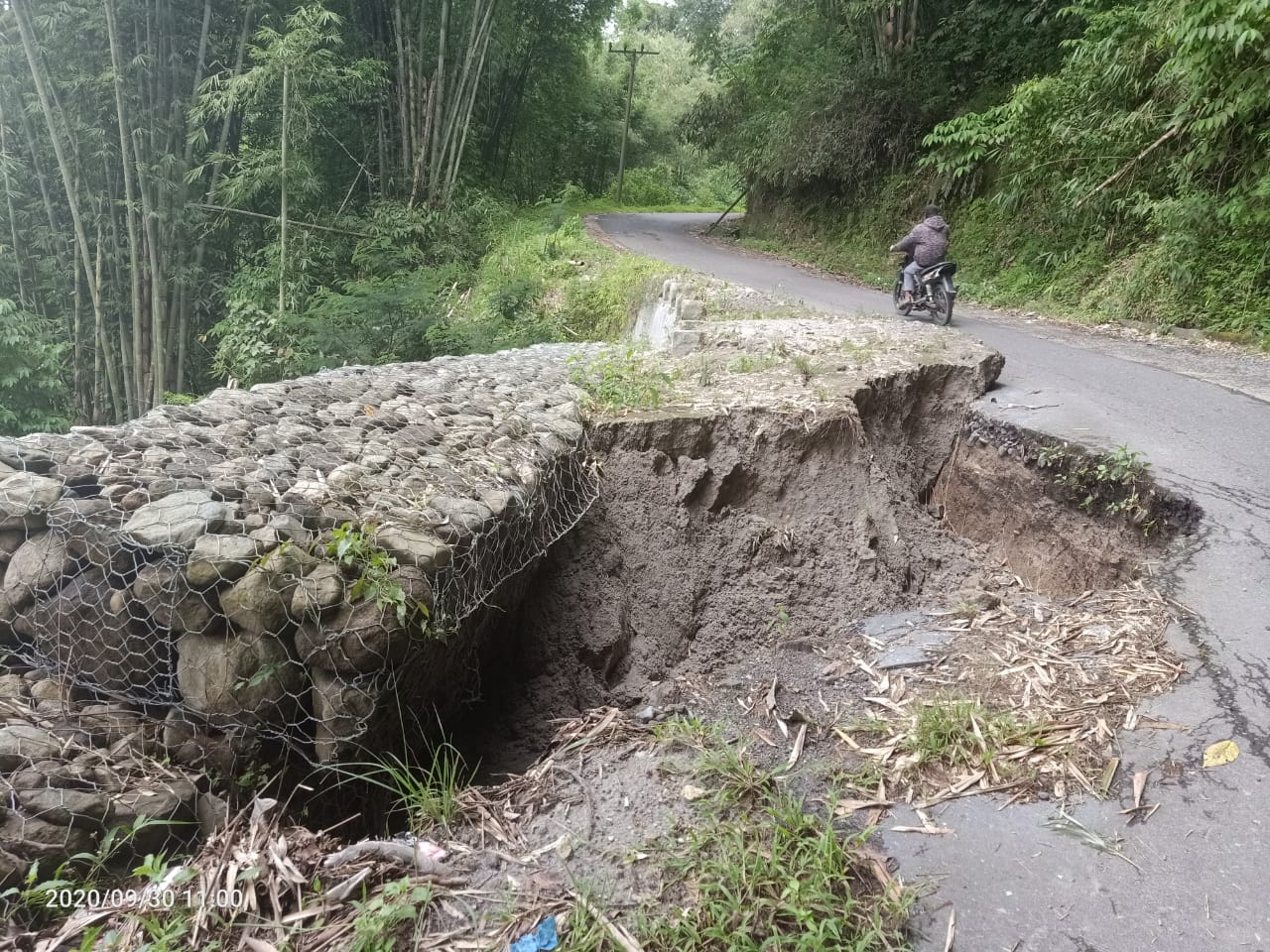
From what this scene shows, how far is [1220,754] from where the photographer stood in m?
2.29

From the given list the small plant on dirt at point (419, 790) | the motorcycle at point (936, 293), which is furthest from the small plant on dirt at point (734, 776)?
the motorcycle at point (936, 293)

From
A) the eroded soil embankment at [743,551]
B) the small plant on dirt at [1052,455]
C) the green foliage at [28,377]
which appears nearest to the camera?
the eroded soil embankment at [743,551]

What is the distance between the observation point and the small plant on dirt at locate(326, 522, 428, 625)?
2488mm

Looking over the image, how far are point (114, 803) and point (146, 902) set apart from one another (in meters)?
0.37

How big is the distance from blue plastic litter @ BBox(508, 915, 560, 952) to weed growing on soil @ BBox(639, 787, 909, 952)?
0.73 feet

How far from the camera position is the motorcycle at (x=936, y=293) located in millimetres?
7379

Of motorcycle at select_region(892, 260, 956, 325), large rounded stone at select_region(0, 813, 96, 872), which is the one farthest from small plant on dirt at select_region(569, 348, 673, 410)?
motorcycle at select_region(892, 260, 956, 325)

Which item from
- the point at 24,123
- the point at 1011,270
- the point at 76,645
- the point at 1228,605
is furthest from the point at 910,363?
the point at 24,123

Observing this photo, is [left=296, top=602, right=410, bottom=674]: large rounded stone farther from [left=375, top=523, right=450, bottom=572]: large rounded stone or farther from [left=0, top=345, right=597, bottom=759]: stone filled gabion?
[left=375, top=523, right=450, bottom=572]: large rounded stone

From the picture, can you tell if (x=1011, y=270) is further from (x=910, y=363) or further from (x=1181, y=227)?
(x=910, y=363)

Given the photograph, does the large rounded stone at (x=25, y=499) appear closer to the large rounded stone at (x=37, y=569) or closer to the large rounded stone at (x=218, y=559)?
the large rounded stone at (x=37, y=569)

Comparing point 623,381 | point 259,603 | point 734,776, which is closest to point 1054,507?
point 623,381

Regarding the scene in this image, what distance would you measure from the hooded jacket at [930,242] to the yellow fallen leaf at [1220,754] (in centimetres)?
600

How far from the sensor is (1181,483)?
3.66 m
